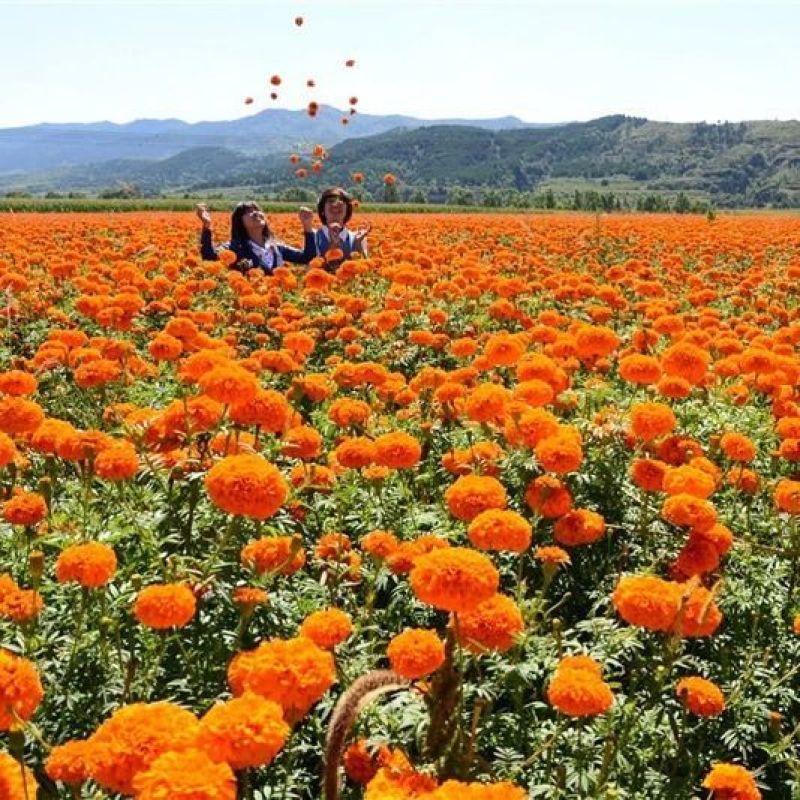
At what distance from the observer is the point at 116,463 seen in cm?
270

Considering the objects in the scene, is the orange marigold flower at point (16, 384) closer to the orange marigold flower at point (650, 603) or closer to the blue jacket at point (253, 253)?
the orange marigold flower at point (650, 603)

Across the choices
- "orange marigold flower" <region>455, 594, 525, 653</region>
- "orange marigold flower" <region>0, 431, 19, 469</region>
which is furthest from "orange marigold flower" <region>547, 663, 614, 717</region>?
"orange marigold flower" <region>0, 431, 19, 469</region>

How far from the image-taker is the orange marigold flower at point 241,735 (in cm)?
131

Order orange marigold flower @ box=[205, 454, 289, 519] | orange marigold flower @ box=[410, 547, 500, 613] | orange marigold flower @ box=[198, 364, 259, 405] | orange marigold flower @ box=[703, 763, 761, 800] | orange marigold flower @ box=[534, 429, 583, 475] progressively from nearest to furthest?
orange marigold flower @ box=[410, 547, 500, 613], orange marigold flower @ box=[703, 763, 761, 800], orange marigold flower @ box=[205, 454, 289, 519], orange marigold flower @ box=[198, 364, 259, 405], orange marigold flower @ box=[534, 429, 583, 475]

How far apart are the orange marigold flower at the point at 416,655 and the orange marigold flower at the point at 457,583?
16 cm

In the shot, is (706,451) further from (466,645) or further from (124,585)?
(124,585)

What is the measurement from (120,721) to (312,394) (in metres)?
2.79

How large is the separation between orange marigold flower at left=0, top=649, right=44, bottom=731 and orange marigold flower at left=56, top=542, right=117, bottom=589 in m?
0.54

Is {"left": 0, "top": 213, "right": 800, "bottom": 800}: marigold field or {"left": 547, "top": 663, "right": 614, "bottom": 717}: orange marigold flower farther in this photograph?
{"left": 547, "top": 663, "right": 614, "bottom": 717}: orange marigold flower

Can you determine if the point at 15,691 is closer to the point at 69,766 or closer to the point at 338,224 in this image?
the point at 69,766

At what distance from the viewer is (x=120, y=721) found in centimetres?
138

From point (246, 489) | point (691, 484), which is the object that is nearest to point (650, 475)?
point (691, 484)

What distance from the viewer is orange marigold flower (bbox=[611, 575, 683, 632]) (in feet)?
6.98

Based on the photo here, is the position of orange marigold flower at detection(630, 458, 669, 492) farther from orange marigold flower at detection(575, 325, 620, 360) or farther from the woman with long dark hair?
the woman with long dark hair
